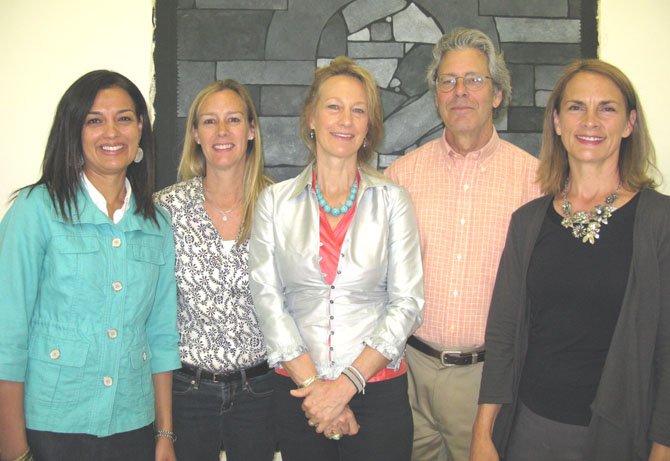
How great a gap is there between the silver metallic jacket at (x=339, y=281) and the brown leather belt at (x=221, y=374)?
24 centimetres

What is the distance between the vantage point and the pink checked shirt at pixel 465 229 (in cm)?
199

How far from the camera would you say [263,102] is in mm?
2535

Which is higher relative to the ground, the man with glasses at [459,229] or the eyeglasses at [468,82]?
the eyeglasses at [468,82]

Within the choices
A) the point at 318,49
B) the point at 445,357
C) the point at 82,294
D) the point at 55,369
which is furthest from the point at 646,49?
the point at 55,369

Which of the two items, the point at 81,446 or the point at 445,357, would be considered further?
the point at 445,357

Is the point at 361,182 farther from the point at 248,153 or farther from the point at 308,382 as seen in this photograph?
the point at 308,382

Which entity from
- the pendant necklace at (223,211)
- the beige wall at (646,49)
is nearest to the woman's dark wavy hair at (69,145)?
the pendant necklace at (223,211)

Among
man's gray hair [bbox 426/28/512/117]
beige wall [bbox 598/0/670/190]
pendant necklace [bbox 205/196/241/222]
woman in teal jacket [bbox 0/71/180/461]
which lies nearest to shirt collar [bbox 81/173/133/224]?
woman in teal jacket [bbox 0/71/180/461]

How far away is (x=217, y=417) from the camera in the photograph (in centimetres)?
188

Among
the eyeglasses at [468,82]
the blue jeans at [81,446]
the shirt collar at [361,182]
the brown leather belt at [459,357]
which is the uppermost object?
the eyeglasses at [468,82]

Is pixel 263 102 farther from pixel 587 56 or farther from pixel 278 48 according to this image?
pixel 587 56

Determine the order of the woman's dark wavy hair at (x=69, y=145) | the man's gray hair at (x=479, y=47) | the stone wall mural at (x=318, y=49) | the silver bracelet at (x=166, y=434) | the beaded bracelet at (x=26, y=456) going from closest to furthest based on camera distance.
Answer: the beaded bracelet at (x=26, y=456) < the woman's dark wavy hair at (x=69, y=145) < the silver bracelet at (x=166, y=434) < the man's gray hair at (x=479, y=47) < the stone wall mural at (x=318, y=49)

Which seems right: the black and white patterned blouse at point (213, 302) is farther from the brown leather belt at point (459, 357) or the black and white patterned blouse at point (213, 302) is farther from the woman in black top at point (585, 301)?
the woman in black top at point (585, 301)

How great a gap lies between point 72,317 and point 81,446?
1.18ft
